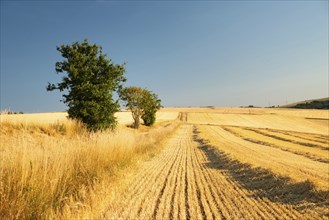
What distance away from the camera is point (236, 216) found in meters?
7.53

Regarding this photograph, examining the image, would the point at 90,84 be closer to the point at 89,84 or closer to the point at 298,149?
the point at 89,84

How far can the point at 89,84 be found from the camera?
20750 mm

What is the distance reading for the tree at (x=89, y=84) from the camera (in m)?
20.8

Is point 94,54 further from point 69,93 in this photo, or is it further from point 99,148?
point 99,148

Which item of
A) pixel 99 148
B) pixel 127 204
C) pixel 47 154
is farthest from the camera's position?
pixel 99 148

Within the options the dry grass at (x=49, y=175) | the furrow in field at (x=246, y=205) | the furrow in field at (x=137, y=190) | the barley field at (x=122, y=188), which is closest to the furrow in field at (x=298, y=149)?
the barley field at (x=122, y=188)

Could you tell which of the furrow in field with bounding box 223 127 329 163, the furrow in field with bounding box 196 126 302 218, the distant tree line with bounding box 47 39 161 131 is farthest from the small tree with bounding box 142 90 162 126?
the furrow in field with bounding box 196 126 302 218

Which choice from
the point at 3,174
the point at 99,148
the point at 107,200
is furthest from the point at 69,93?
the point at 3,174

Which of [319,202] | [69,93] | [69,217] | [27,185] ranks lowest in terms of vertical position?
[319,202]

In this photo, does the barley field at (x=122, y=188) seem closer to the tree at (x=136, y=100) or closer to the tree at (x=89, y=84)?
the tree at (x=89, y=84)

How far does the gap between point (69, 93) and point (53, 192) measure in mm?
15848

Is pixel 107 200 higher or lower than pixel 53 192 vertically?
lower

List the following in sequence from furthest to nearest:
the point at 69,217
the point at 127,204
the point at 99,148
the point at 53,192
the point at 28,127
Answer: the point at 28,127, the point at 99,148, the point at 127,204, the point at 53,192, the point at 69,217

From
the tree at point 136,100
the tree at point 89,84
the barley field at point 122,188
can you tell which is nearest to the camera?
the barley field at point 122,188
